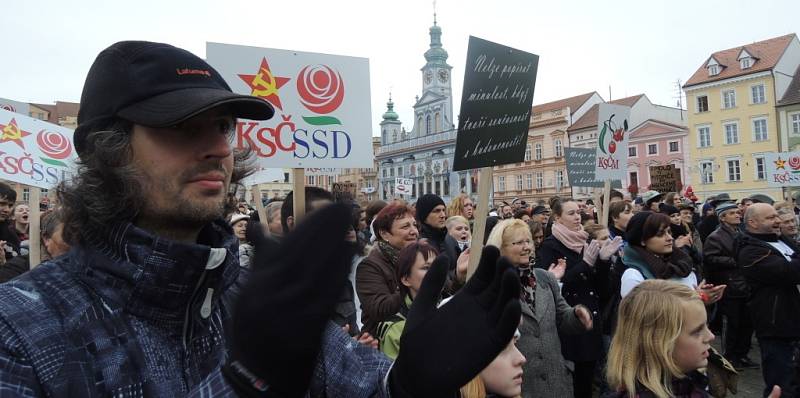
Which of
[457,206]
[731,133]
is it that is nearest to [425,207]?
[457,206]

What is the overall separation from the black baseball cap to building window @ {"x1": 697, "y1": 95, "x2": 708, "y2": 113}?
159ft

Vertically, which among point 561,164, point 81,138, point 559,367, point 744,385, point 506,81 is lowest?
point 744,385

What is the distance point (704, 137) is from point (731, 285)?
41.5m

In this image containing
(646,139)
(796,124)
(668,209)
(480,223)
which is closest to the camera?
(480,223)

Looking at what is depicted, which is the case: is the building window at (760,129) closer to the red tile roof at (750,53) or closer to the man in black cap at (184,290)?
the red tile roof at (750,53)

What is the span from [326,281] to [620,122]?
803 centimetres

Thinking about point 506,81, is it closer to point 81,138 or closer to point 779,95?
point 81,138

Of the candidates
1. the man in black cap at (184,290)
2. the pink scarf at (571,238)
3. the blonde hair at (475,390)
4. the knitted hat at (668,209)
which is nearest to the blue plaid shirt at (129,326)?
the man in black cap at (184,290)

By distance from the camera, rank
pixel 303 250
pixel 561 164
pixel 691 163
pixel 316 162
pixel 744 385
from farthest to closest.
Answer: pixel 561 164 < pixel 691 163 < pixel 744 385 < pixel 316 162 < pixel 303 250

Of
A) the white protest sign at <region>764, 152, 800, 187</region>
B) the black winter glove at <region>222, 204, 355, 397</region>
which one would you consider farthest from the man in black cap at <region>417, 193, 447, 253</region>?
the white protest sign at <region>764, 152, 800, 187</region>

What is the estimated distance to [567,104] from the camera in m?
54.2

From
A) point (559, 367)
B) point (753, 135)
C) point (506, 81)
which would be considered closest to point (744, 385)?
point (559, 367)

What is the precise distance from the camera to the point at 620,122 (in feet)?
26.3

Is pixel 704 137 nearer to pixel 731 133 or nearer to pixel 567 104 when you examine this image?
pixel 731 133
